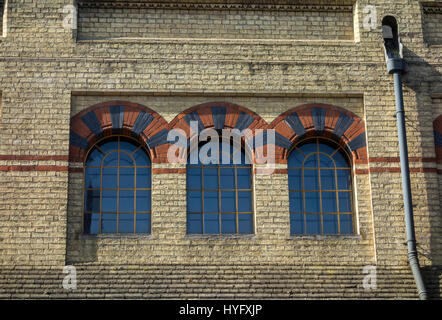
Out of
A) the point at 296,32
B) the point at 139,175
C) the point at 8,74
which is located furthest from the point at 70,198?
the point at 296,32

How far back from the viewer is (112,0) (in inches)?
892

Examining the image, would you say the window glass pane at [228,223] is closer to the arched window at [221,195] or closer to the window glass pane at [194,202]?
the arched window at [221,195]

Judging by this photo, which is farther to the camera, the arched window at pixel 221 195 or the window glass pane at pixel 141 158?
the window glass pane at pixel 141 158

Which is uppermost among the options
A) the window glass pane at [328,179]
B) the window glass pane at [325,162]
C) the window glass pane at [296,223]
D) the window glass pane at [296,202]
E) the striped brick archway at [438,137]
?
the striped brick archway at [438,137]

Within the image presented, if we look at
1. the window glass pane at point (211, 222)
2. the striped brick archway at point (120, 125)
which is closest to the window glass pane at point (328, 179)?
the window glass pane at point (211, 222)

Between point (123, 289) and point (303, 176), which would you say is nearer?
point (123, 289)

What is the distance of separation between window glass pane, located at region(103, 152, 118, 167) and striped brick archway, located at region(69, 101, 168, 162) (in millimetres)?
446

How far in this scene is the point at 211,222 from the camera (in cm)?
2152

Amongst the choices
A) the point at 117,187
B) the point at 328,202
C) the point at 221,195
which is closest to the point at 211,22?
the point at 221,195

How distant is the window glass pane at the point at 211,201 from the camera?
21625 millimetres

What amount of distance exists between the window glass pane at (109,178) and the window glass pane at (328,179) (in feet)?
15.0
